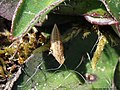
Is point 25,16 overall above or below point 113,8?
above

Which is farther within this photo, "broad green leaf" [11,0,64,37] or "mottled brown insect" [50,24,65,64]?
"mottled brown insect" [50,24,65,64]

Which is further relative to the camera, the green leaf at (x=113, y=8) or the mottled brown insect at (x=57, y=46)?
the mottled brown insect at (x=57, y=46)

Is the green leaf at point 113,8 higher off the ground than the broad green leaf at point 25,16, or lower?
lower

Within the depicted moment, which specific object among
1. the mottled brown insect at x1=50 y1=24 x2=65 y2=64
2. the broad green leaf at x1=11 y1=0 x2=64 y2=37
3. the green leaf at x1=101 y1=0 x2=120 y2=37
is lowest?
the mottled brown insect at x1=50 y1=24 x2=65 y2=64

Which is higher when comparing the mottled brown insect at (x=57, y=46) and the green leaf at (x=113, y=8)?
the green leaf at (x=113, y=8)

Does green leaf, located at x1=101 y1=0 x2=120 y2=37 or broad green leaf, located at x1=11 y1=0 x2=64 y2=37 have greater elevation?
broad green leaf, located at x1=11 y1=0 x2=64 y2=37

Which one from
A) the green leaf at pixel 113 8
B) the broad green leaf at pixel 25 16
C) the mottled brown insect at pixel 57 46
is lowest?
the mottled brown insect at pixel 57 46
